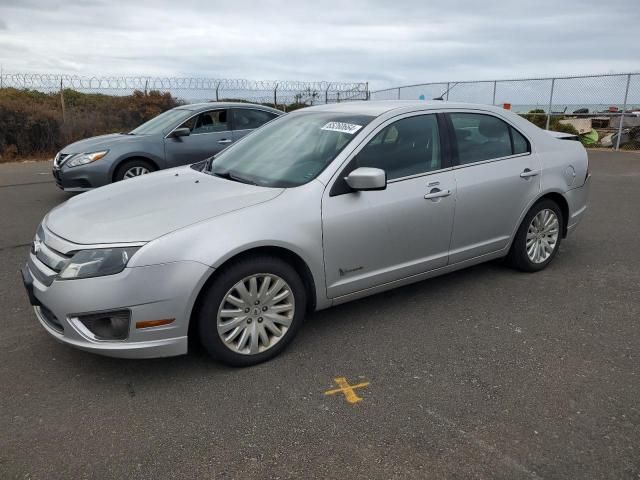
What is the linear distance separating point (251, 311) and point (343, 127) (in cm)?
154

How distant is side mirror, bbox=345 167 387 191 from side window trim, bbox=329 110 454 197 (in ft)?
0.31

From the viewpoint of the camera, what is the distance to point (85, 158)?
310 inches

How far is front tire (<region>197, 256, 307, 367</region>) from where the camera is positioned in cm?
315

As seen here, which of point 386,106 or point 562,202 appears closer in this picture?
point 386,106

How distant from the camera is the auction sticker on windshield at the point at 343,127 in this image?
152 inches

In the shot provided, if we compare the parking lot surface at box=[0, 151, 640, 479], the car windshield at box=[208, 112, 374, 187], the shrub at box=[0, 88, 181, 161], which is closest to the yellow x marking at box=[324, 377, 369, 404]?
the parking lot surface at box=[0, 151, 640, 479]

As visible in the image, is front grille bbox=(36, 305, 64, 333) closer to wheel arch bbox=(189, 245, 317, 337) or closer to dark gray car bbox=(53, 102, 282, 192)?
wheel arch bbox=(189, 245, 317, 337)

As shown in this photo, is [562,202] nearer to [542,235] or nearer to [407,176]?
[542,235]

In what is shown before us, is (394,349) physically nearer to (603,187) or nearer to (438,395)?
(438,395)

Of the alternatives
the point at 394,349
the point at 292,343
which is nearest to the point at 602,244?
the point at 394,349

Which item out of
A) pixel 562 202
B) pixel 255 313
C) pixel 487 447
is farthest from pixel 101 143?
pixel 487 447

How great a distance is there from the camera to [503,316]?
411 centimetres

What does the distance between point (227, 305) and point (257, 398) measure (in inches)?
22.5

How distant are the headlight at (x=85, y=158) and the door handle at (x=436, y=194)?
18.6 ft
